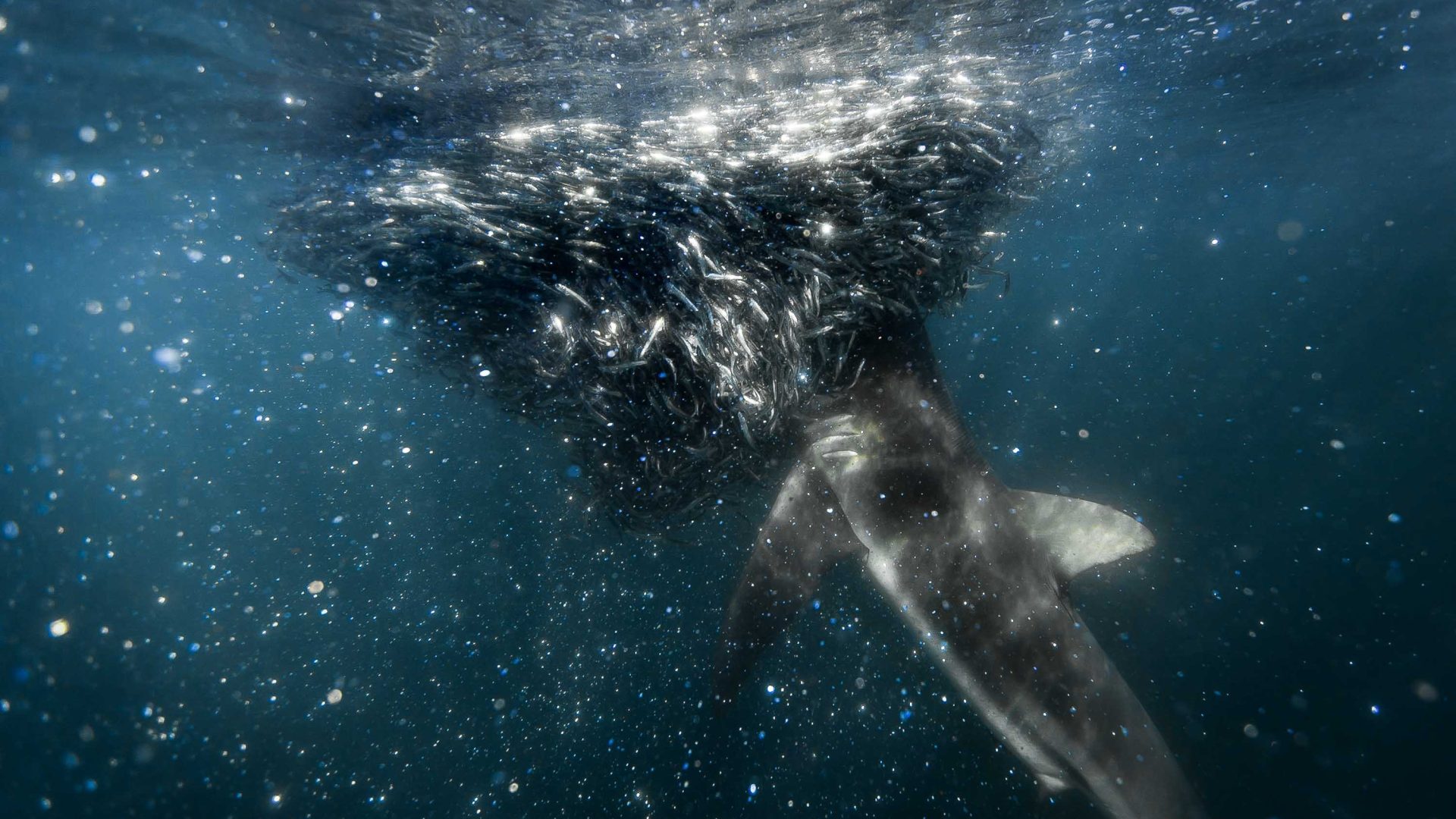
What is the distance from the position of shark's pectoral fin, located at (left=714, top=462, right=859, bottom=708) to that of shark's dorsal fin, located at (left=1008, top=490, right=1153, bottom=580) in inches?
51.2

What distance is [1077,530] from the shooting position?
408 centimetres

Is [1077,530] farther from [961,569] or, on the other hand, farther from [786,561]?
[786,561]

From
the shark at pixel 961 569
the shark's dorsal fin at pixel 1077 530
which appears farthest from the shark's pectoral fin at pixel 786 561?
the shark's dorsal fin at pixel 1077 530

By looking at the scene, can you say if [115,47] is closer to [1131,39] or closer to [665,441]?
[665,441]

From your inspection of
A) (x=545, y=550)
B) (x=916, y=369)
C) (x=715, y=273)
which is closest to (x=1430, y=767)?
(x=916, y=369)

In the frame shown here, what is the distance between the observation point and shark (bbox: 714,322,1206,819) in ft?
11.9

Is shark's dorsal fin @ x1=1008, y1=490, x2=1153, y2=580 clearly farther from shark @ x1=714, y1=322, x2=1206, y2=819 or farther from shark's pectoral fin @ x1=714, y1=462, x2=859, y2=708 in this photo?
shark's pectoral fin @ x1=714, y1=462, x2=859, y2=708

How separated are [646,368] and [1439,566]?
2424 centimetres

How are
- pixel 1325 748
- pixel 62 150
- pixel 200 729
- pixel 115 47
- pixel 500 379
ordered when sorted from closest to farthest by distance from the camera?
pixel 500 379 → pixel 115 47 → pixel 1325 748 → pixel 200 729 → pixel 62 150

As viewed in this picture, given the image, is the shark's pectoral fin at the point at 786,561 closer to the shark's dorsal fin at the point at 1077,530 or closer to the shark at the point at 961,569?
the shark at the point at 961,569

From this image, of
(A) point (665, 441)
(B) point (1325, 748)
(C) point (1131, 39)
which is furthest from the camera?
(C) point (1131, 39)

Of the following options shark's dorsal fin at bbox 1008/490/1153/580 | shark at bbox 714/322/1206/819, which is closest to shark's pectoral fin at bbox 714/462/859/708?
shark at bbox 714/322/1206/819

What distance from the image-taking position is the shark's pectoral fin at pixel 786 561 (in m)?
3.92

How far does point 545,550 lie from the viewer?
478 inches
